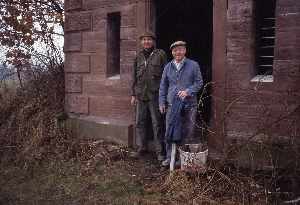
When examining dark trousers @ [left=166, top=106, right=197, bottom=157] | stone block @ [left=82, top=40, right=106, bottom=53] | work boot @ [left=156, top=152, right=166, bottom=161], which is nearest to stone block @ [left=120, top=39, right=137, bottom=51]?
stone block @ [left=82, top=40, right=106, bottom=53]

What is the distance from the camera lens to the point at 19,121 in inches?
276

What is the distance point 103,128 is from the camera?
6531mm

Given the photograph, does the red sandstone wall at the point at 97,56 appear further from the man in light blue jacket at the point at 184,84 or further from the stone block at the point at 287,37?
the stone block at the point at 287,37

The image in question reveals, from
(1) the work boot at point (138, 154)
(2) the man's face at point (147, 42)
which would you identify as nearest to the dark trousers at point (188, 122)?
(1) the work boot at point (138, 154)

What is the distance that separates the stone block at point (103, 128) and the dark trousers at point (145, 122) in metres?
0.40

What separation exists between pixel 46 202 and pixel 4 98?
15.5 feet

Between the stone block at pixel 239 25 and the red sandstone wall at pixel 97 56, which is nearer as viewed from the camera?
the stone block at pixel 239 25

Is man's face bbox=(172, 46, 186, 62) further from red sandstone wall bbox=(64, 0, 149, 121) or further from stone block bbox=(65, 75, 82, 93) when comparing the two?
stone block bbox=(65, 75, 82, 93)

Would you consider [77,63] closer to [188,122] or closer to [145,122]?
[145,122]

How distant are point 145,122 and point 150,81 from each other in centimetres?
81

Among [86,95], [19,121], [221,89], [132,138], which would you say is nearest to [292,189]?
[221,89]

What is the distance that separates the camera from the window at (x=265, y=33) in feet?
16.5

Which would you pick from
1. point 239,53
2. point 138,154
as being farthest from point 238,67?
point 138,154

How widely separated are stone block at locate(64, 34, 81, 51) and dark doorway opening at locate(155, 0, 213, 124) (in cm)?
178
